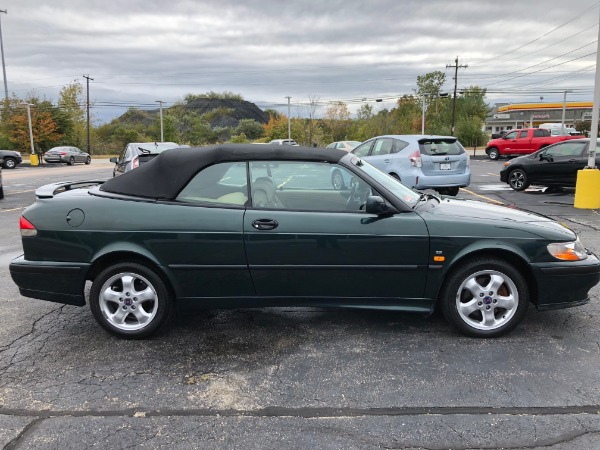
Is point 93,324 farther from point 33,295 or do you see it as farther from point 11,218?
point 11,218

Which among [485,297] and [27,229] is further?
[27,229]

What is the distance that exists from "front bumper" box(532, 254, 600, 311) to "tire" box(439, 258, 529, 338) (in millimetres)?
133

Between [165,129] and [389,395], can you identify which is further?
[165,129]

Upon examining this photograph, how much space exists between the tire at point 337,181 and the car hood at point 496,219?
2.28ft

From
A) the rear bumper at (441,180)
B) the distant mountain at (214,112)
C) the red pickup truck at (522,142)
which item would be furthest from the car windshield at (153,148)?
the distant mountain at (214,112)

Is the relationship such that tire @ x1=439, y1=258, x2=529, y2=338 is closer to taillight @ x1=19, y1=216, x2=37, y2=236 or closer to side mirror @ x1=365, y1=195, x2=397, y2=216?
side mirror @ x1=365, y1=195, x2=397, y2=216

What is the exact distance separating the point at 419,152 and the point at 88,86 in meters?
59.9

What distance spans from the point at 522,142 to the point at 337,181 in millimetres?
29998

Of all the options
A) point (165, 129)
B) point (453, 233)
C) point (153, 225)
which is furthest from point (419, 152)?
point (165, 129)

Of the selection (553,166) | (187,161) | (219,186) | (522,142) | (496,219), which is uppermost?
(187,161)

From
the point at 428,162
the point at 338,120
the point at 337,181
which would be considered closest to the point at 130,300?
the point at 337,181

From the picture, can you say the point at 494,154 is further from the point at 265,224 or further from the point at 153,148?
the point at 265,224

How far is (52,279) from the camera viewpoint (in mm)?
3846

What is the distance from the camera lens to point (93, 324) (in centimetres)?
427
